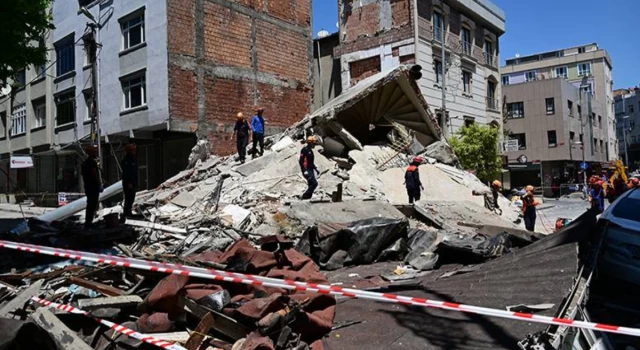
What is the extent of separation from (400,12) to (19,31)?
60.8 feet

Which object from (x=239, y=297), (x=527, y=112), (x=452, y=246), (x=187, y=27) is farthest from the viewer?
(x=527, y=112)

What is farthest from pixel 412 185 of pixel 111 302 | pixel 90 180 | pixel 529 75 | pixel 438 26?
pixel 529 75

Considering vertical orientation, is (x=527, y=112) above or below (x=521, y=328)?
above

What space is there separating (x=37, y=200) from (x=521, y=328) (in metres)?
25.9

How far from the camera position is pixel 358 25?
25672 mm

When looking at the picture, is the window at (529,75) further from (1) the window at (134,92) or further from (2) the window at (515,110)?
(1) the window at (134,92)

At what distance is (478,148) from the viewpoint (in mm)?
22969

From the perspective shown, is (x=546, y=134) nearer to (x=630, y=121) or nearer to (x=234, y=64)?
(x=234, y=64)

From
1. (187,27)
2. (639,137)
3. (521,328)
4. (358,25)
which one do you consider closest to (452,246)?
(521,328)

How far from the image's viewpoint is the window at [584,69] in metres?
51.3

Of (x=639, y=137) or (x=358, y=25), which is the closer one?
(x=358, y=25)

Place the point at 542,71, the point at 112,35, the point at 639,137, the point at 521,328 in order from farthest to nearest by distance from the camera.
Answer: the point at 639,137 < the point at 542,71 < the point at 112,35 < the point at 521,328

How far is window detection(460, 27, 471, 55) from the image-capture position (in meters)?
26.6

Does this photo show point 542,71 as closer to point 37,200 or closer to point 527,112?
point 527,112
